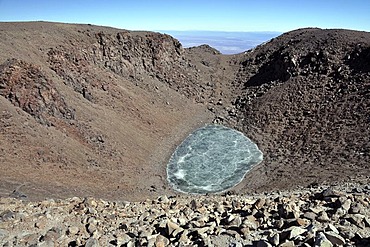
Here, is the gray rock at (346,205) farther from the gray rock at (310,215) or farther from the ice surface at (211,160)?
the ice surface at (211,160)

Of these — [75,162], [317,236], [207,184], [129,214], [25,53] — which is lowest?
[207,184]

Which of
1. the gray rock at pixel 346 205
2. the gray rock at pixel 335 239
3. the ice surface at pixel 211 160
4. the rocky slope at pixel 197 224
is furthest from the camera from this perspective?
the ice surface at pixel 211 160

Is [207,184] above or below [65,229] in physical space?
below

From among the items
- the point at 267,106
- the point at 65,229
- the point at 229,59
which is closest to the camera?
the point at 65,229

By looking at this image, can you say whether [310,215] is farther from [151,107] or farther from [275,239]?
[151,107]

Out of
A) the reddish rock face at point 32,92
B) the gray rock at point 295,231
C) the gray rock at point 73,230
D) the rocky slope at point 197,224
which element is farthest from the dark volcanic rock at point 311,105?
the reddish rock face at point 32,92

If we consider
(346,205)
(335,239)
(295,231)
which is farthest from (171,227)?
(346,205)

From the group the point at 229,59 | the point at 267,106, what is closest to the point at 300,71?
the point at 267,106

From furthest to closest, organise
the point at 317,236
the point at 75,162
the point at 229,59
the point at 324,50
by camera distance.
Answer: the point at 229,59 < the point at 324,50 < the point at 75,162 < the point at 317,236

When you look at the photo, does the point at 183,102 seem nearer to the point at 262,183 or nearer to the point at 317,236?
the point at 262,183
